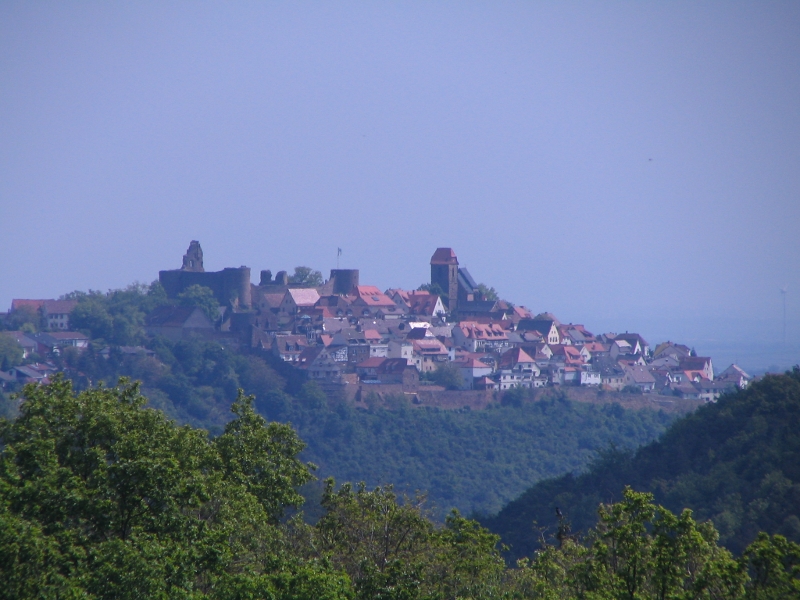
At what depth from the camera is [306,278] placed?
321 feet

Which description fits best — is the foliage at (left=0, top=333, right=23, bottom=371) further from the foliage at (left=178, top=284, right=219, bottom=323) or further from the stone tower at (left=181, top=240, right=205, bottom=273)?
the stone tower at (left=181, top=240, right=205, bottom=273)

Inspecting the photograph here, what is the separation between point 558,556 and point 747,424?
24.4m

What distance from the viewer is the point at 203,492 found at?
1612cm

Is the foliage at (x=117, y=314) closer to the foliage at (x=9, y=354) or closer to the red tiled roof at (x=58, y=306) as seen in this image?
the red tiled roof at (x=58, y=306)

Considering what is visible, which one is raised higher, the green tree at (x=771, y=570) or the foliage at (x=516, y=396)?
the green tree at (x=771, y=570)

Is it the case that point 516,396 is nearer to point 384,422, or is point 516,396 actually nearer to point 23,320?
point 384,422

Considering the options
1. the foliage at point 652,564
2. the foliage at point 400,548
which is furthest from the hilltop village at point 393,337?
the foliage at point 652,564

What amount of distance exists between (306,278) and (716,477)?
62.4m

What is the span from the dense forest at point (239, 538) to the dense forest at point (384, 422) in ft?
154

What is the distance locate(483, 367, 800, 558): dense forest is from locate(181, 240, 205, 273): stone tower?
54035mm

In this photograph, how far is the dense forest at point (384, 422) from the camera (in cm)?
7062

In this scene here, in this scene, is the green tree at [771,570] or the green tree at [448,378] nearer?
the green tree at [771,570]

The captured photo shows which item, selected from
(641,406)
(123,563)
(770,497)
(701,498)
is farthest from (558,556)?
(641,406)

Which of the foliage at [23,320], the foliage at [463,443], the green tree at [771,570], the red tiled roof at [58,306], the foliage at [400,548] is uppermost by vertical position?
the red tiled roof at [58,306]
